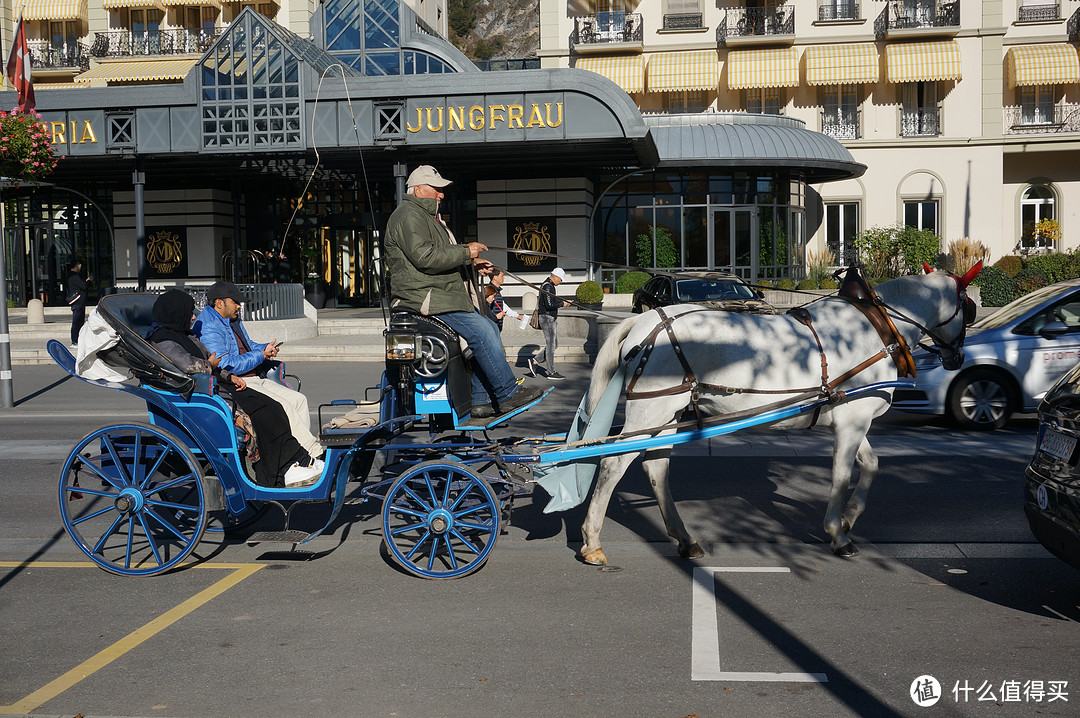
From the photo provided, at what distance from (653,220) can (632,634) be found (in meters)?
29.4

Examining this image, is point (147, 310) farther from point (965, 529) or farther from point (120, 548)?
point (965, 529)

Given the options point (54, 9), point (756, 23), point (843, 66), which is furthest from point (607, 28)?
point (54, 9)

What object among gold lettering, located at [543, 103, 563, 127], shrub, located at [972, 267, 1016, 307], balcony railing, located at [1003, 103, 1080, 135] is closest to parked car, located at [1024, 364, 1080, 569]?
gold lettering, located at [543, 103, 563, 127]

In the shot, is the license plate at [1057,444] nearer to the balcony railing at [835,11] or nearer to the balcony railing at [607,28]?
the balcony railing at [607,28]

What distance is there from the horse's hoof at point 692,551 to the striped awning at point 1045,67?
37699 millimetres

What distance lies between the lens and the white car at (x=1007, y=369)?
11141 millimetres

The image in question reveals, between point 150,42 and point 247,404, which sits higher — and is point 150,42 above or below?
above

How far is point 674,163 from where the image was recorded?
1222 inches

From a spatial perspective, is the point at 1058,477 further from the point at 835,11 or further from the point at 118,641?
the point at 835,11

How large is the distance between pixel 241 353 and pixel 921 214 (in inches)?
1469

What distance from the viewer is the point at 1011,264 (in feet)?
119

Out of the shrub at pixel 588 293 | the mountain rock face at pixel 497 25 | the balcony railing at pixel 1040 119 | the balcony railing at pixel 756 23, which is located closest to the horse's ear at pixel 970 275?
the shrub at pixel 588 293

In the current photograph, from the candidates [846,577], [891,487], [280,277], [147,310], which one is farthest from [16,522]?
[280,277]

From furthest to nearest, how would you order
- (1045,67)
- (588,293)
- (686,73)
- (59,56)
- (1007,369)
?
(59,56), (686,73), (1045,67), (588,293), (1007,369)
